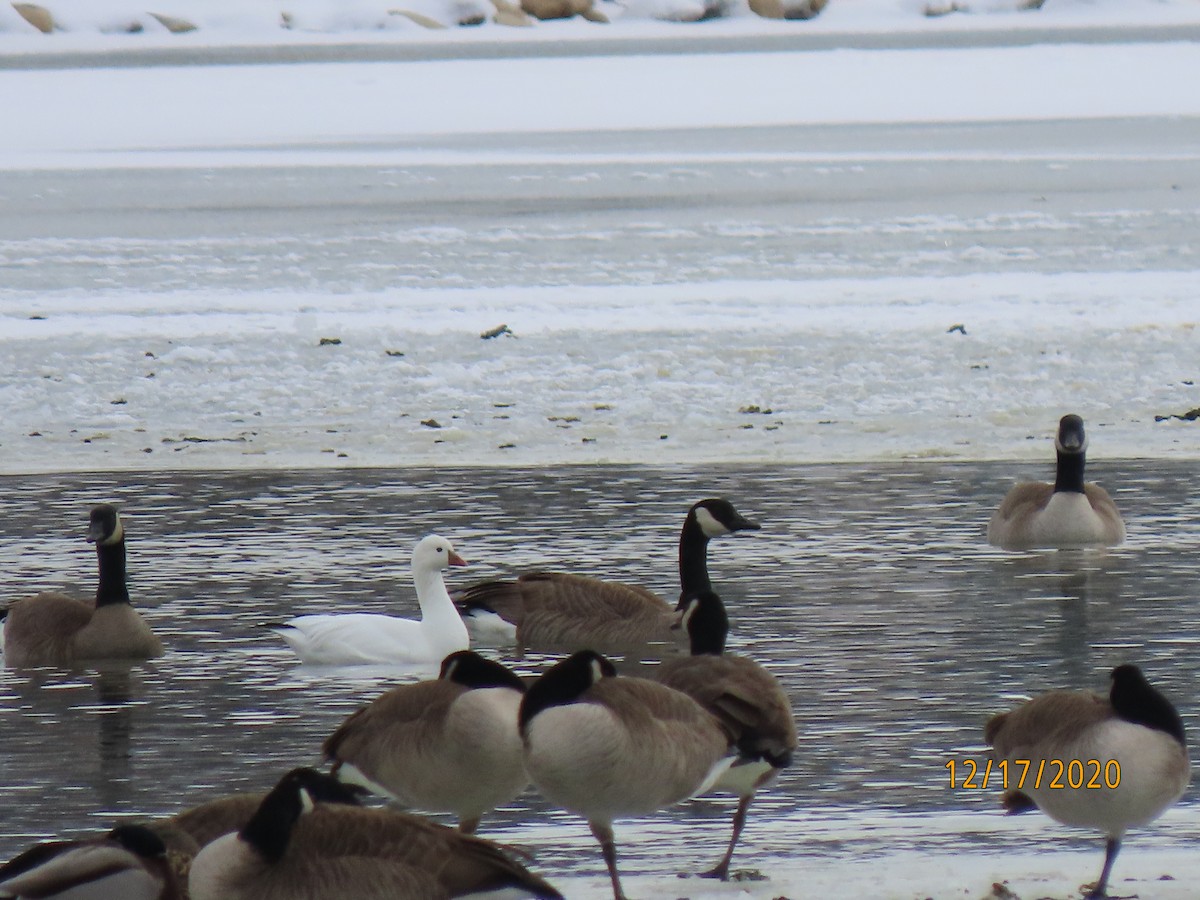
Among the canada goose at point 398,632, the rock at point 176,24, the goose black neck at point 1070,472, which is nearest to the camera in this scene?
the canada goose at point 398,632

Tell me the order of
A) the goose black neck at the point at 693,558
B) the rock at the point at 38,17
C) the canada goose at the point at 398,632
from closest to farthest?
the canada goose at the point at 398,632, the goose black neck at the point at 693,558, the rock at the point at 38,17

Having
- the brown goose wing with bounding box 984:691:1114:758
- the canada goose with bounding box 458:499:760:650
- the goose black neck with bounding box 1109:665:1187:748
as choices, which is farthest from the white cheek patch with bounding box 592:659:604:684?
the canada goose with bounding box 458:499:760:650

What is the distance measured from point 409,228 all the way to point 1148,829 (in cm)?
1798

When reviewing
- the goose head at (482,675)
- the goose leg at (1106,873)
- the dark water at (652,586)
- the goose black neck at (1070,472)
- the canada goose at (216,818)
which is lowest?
the dark water at (652,586)

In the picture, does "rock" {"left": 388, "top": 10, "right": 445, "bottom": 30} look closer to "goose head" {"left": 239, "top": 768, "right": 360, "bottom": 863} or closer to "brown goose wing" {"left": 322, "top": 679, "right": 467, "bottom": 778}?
"brown goose wing" {"left": 322, "top": 679, "right": 467, "bottom": 778}

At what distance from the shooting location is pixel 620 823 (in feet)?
21.2

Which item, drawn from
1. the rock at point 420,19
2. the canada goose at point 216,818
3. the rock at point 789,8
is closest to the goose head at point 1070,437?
the canada goose at point 216,818

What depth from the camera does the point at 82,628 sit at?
8.68m

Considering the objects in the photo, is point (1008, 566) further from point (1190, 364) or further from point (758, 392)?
point (1190, 364)

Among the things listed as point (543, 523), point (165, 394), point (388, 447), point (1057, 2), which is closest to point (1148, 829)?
point (543, 523)

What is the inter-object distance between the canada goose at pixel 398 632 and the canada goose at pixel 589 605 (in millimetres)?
341

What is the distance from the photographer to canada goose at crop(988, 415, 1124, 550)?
10.6m

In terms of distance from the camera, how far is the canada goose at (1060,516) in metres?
10.6

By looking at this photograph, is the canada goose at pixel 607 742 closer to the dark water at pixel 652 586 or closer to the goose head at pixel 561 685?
the goose head at pixel 561 685
